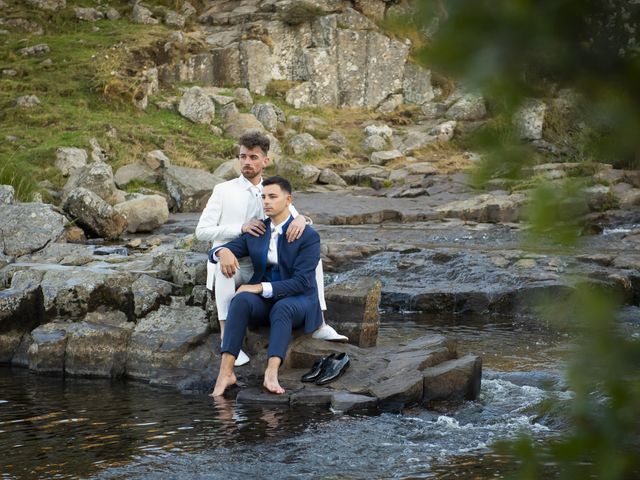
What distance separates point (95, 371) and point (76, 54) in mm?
23016

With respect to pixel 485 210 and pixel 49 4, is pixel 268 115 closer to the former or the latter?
pixel 49 4

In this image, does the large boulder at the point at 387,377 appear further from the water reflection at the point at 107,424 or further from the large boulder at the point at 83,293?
the large boulder at the point at 83,293

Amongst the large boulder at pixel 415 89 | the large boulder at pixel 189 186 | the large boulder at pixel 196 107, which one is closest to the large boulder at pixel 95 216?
the large boulder at pixel 189 186

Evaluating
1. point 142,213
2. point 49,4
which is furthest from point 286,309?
point 49,4

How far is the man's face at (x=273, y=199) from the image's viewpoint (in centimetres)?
755

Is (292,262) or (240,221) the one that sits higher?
(240,221)

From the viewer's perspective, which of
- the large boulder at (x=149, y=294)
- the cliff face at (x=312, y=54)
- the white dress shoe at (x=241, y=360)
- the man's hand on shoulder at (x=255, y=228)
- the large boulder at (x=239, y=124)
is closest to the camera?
the man's hand on shoulder at (x=255, y=228)

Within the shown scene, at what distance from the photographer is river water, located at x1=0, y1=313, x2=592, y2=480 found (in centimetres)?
549

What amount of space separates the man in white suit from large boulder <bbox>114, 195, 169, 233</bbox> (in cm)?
940

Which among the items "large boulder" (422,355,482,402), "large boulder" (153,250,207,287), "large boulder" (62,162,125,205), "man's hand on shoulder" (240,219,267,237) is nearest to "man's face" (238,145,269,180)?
"man's hand on shoulder" (240,219,267,237)

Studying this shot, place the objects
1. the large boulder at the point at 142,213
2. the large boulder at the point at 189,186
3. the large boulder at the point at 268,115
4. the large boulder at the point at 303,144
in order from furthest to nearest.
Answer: the large boulder at the point at 268,115 → the large boulder at the point at 303,144 → the large boulder at the point at 189,186 → the large boulder at the point at 142,213

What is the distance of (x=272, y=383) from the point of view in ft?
23.7

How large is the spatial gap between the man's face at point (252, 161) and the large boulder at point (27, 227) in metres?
4.75

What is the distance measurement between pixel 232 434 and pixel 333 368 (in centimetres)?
136
